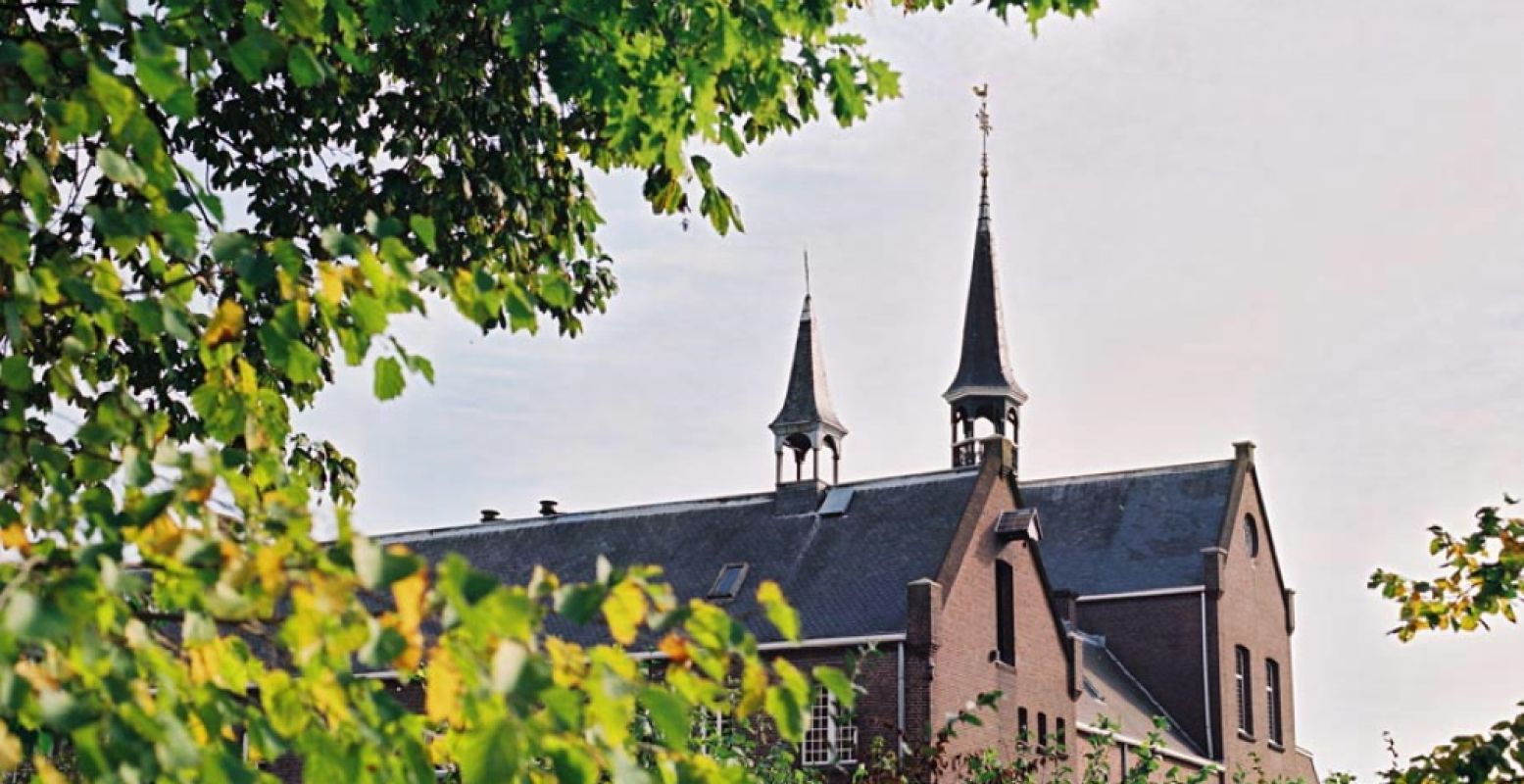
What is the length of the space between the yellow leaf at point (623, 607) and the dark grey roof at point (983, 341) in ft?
147

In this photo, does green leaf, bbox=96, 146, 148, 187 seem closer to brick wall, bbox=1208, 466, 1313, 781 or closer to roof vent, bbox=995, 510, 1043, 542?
roof vent, bbox=995, 510, 1043, 542

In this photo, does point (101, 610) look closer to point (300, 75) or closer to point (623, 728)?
point (623, 728)

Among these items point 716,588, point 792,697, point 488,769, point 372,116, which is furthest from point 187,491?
point 716,588

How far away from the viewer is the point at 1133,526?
48.2 meters

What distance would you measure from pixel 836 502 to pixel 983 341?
10.5 metres

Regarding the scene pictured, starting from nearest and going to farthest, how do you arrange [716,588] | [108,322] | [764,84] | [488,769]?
[488,769], [108,322], [764,84], [716,588]

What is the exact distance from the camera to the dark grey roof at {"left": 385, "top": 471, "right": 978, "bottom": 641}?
37.6 m

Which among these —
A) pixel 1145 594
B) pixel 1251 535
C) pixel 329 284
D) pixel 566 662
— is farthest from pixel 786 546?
pixel 566 662

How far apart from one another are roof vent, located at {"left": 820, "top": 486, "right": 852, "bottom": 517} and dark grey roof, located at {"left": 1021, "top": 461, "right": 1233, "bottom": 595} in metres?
7.91

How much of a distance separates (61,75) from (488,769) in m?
3.27

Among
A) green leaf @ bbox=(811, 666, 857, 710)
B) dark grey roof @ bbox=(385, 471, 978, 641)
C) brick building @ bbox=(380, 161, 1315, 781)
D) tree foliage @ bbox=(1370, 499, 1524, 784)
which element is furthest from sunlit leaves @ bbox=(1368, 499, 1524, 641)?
dark grey roof @ bbox=(385, 471, 978, 641)

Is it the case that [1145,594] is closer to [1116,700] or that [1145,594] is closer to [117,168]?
[1116,700]

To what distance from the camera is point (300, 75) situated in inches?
185

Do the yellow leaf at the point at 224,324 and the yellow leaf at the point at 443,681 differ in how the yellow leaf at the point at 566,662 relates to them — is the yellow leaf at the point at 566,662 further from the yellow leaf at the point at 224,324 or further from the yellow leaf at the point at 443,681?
the yellow leaf at the point at 224,324
